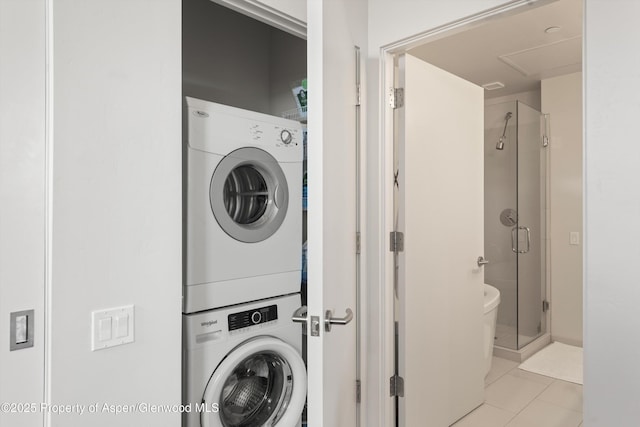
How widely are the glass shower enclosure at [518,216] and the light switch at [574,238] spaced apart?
206mm

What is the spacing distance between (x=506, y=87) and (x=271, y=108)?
2.47 meters

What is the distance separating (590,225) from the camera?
123 centimetres

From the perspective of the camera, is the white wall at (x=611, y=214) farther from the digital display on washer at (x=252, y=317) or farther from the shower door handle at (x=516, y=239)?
the shower door handle at (x=516, y=239)

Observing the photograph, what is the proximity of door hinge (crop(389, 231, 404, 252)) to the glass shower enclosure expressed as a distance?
6.94ft

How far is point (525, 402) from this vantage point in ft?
8.48

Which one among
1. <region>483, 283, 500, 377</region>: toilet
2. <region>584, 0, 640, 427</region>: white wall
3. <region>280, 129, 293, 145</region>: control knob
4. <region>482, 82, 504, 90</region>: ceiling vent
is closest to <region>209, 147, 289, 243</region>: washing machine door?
<region>280, 129, 293, 145</region>: control knob

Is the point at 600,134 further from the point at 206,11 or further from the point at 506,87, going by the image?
the point at 506,87
